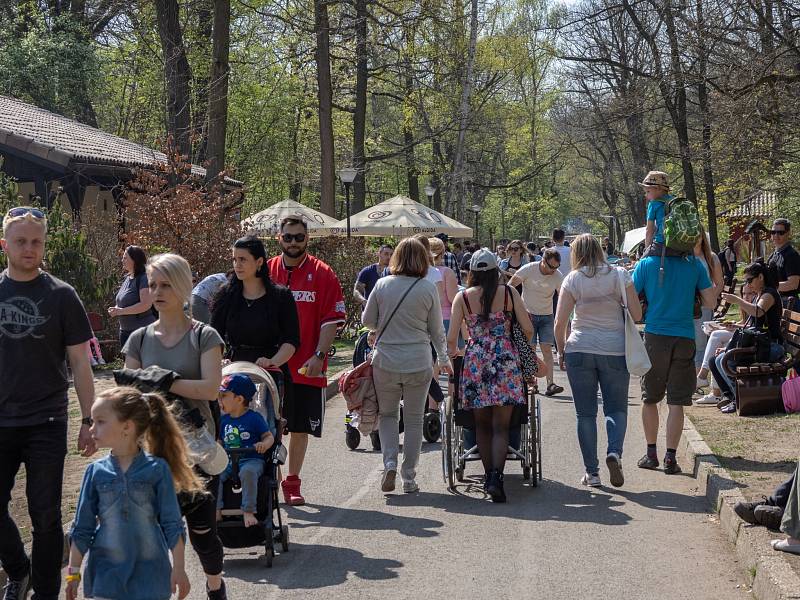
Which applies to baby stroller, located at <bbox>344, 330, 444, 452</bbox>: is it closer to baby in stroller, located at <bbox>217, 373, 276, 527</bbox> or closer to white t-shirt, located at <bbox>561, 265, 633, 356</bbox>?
white t-shirt, located at <bbox>561, 265, 633, 356</bbox>

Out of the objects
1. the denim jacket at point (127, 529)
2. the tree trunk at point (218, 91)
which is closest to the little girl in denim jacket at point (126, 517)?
the denim jacket at point (127, 529)

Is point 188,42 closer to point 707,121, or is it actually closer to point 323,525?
point 707,121

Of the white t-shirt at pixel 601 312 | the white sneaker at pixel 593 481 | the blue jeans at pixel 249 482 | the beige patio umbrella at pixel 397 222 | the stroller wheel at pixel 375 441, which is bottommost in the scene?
the white sneaker at pixel 593 481

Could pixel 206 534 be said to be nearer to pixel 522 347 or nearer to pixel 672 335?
pixel 522 347

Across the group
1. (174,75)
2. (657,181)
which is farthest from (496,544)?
(174,75)

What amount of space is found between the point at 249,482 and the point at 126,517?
2143 mm

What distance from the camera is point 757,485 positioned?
8.18m

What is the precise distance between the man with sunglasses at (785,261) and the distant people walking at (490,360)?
19.5 feet

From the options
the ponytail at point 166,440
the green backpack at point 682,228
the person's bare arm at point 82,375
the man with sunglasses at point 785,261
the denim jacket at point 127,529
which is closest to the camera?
the denim jacket at point 127,529

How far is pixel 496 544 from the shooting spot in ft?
23.2

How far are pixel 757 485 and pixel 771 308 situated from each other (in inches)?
169

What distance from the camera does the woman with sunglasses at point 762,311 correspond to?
12.0 meters

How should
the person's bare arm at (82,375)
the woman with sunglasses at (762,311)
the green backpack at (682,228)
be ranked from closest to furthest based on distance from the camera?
the person's bare arm at (82,375)
the green backpack at (682,228)
the woman with sunglasses at (762,311)

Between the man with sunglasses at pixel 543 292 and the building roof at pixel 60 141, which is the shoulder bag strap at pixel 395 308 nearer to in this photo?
the man with sunglasses at pixel 543 292
